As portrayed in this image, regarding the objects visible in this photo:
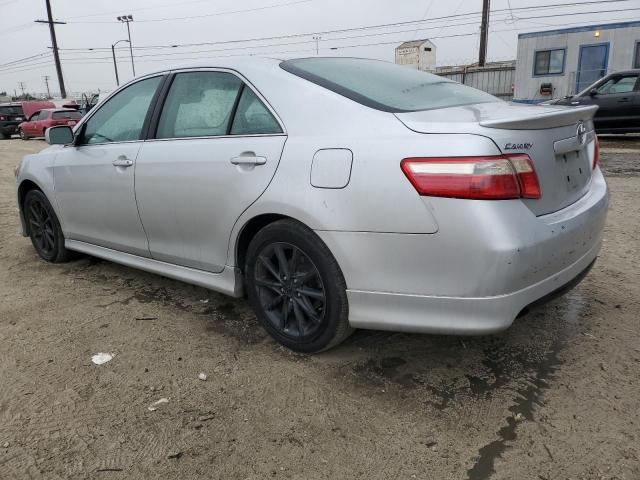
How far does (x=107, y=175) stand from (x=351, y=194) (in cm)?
207

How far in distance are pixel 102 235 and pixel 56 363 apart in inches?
50.2

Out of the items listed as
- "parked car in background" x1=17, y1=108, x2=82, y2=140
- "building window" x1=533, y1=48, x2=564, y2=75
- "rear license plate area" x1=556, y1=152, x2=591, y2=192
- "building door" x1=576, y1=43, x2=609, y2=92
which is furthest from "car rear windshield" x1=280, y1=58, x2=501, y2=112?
"parked car in background" x1=17, y1=108, x2=82, y2=140

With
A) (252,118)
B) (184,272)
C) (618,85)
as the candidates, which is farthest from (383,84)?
(618,85)

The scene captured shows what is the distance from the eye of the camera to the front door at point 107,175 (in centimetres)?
359

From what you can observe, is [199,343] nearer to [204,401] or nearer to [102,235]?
[204,401]

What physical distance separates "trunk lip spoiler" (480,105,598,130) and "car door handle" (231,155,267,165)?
1101 millimetres

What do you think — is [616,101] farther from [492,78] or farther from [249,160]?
[492,78]

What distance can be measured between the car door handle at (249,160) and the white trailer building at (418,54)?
40661mm

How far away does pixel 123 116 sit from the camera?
12.5 ft

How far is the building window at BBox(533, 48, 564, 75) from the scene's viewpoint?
1927 cm

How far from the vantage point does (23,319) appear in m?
3.52

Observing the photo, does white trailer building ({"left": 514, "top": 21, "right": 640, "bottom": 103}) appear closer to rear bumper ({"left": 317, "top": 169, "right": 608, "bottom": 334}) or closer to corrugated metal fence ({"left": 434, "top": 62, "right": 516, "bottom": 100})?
corrugated metal fence ({"left": 434, "top": 62, "right": 516, "bottom": 100})

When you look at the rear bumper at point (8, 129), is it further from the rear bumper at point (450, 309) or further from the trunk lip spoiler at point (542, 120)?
the trunk lip spoiler at point (542, 120)

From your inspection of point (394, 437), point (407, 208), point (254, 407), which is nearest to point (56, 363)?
point (254, 407)
